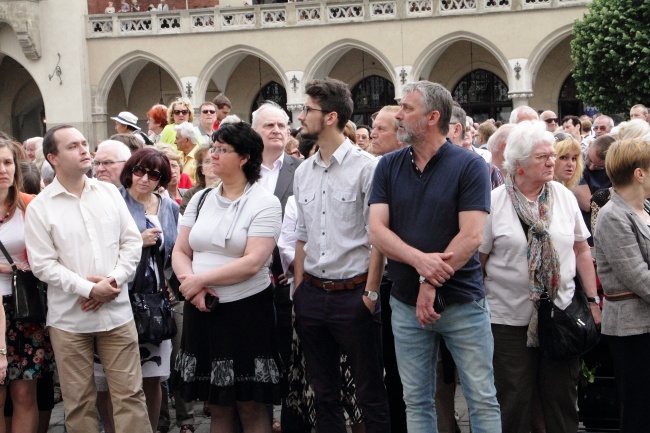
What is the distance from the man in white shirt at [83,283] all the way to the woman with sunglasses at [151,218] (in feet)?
1.27

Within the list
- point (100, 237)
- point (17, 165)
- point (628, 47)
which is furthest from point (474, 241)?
point (628, 47)

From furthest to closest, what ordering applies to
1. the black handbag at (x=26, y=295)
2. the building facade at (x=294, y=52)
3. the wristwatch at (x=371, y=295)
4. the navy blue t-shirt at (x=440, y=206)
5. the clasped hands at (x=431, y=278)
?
the building facade at (x=294, y=52), the black handbag at (x=26, y=295), the wristwatch at (x=371, y=295), the navy blue t-shirt at (x=440, y=206), the clasped hands at (x=431, y=278)

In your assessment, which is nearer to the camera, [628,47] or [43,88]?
[628,47]

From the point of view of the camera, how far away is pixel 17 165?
17.2 feet

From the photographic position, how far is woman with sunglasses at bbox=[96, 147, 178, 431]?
5.46 m

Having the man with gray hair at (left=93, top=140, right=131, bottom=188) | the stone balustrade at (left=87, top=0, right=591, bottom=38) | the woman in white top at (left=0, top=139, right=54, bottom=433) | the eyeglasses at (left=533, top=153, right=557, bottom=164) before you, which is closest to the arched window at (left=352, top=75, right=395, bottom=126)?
the stone balustrade at (left=87, top=0, right=591, bottom=38)

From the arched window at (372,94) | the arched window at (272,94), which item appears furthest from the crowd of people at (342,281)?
the arched window at (272,94)

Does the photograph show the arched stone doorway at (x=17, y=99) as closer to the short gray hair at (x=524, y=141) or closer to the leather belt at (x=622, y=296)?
the short gray hair at (x=524, y=141)

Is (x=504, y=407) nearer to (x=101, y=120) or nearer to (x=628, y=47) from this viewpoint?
(x=628, y=47)

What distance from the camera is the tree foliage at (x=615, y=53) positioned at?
19984 millimetres

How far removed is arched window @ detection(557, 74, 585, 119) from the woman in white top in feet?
74.7

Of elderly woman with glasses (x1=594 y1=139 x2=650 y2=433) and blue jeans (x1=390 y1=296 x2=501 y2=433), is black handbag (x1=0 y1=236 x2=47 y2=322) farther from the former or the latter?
elderly woman with glasses (x1=594 y1=139 x2=650 y2=433)

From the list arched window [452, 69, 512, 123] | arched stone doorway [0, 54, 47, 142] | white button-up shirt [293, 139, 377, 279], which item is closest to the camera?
white button-up shirt [293, 139, 377, 279]

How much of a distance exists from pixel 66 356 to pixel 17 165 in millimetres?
1195
